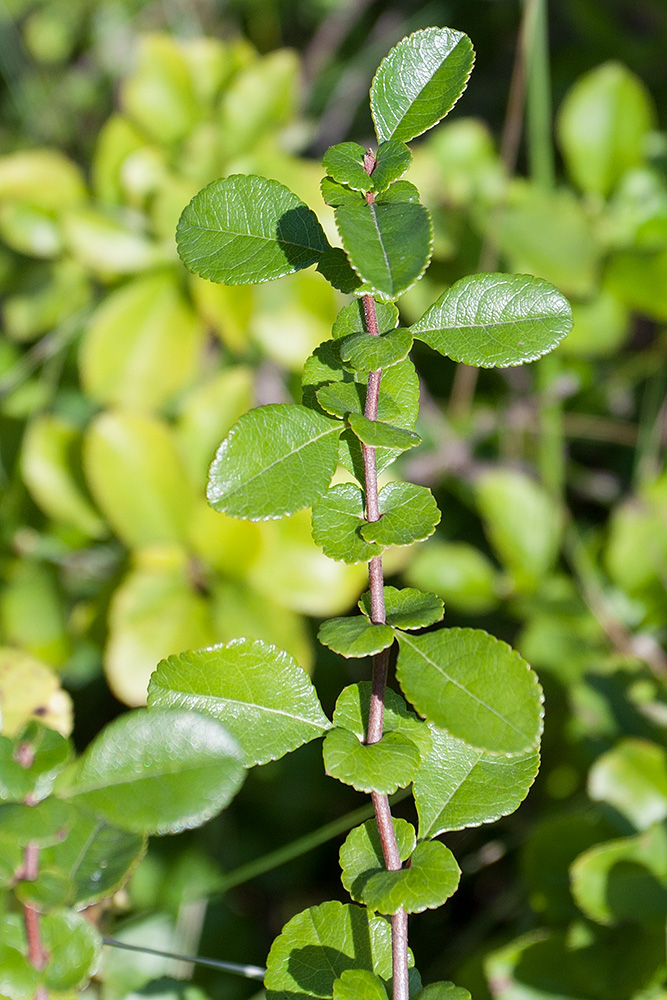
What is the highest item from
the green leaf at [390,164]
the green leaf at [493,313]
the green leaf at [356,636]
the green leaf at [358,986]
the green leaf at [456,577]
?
the green leaf at [390,164]

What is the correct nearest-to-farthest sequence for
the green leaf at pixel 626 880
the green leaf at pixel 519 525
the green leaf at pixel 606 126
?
the green leaf at pixel 626 880 → the green leaf at pixel 519 525 → the green leaf at pixel 606 126

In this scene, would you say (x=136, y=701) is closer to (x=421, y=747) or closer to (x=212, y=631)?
(x=212, y=631)

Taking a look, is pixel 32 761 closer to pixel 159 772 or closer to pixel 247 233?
pixel 159 772

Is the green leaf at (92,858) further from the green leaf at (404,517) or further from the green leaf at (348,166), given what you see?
the green leaf at (348,166)

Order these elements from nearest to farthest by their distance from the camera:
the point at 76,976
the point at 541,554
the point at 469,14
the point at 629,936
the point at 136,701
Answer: the point at 76,976
the point at 629,936
the point at 136,701
the point at 541,554
the point at 469,14

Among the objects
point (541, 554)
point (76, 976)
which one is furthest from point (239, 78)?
point (76, 976)

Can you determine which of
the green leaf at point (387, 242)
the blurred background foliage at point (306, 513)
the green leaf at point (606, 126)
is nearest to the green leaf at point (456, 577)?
the blurred background foliage at point (306, 513)

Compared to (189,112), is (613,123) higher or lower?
lower

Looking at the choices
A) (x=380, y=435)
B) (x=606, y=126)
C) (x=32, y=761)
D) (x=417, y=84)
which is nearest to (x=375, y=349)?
(x=380, y=435)

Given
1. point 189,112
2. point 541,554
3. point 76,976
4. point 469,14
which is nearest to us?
point 76,976
